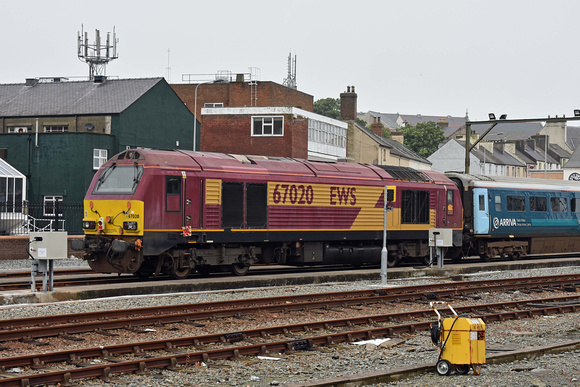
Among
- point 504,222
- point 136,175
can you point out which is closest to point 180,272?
point 136,175

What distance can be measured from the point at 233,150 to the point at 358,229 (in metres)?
30.7

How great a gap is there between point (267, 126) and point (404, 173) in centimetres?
2760

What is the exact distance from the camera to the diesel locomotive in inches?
827

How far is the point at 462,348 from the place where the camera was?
11.5 metres

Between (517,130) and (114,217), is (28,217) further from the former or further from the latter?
(517,130)

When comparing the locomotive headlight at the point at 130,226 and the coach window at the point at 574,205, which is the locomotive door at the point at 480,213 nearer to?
the coach window at the point at 574,205

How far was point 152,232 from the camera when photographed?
68.4ft

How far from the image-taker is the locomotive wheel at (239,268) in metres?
23.8

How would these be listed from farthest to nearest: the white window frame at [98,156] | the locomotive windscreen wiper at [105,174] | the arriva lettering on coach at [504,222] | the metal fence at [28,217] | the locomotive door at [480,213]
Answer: the white window frame at [98,156], the arriva lettering on coach at [504,222], the locomotive door at [480,213], the metal fence at [28,217], the locomotive windscreen wiper at [105,174]

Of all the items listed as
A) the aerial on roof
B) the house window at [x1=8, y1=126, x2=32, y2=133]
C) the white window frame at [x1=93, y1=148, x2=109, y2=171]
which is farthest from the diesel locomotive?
the house window at [x1=8, y1=126, x2=32, y2=133]

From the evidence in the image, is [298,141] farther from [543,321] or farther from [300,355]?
[300,355]

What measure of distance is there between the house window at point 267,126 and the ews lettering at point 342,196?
28.7m

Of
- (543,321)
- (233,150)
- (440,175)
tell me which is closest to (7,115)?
(233,150)

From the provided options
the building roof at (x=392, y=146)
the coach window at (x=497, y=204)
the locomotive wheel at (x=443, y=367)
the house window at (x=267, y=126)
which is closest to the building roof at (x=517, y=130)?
the building roof at (x=392, y=146)
